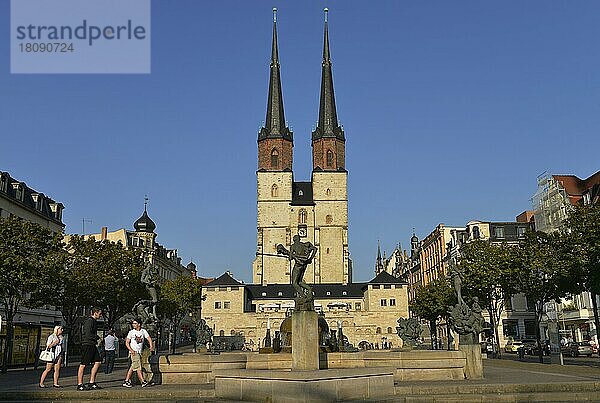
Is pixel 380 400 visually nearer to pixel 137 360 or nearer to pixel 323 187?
pixel 137 360

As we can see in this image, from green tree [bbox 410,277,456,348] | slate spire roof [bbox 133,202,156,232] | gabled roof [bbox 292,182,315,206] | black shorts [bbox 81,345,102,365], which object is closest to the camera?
black shorts [bbox 81,345,102,365]

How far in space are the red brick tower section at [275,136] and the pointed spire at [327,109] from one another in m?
7.19

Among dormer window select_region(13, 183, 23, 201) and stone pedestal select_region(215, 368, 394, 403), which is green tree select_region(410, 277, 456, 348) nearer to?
dormer window select_region(13, 183, 23, 201)

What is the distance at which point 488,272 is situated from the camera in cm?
4706

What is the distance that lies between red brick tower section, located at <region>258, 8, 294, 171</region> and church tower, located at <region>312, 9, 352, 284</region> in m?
6.66

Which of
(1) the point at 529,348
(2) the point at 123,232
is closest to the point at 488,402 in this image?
(1) the point at 529,348

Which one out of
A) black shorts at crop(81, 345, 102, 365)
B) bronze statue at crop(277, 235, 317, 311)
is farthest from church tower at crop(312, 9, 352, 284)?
black shorts at crop(81, 345, 102, 365)

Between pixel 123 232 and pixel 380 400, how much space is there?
98.1m

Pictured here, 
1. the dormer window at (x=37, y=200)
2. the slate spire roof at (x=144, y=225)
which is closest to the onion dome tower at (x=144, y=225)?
the slate spire roof at (x=144, y=225)

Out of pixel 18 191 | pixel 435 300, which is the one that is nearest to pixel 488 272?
pixel 435 300

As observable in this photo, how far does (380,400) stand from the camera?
1442 cm

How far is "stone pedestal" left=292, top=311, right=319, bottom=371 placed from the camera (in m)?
16.5

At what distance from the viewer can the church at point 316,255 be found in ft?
383

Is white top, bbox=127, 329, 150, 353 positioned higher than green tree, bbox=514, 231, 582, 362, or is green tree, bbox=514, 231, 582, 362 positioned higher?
green tree, bbox=514, 231, 582, 362
